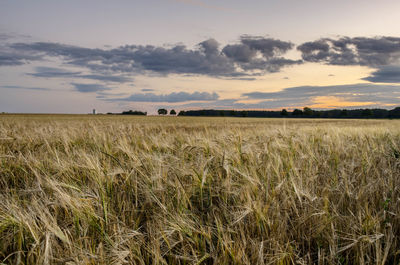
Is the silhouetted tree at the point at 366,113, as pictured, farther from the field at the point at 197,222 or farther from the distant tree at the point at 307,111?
the field at the point at 197,222

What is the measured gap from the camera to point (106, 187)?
2043 millimetres

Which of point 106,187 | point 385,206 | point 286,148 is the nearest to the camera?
point 385,206

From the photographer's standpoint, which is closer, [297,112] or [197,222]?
[197,222]

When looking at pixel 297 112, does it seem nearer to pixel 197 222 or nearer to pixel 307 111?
pixel 307 111

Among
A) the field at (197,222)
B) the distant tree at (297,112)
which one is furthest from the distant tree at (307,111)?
the field at (197,222)

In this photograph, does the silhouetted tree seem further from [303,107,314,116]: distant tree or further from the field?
the field

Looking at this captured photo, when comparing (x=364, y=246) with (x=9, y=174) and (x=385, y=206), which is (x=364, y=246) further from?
(x=9, y=174)

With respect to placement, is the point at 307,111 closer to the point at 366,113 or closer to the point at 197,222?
the point at 366,113

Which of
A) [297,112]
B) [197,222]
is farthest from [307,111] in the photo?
[197,222]

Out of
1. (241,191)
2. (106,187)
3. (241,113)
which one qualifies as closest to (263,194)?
(241,191)

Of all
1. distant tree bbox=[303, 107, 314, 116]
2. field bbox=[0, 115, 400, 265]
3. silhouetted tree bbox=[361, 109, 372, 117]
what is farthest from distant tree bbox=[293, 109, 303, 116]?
field bbox=[0, 115, 400, 265]

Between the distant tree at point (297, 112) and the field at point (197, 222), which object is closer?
the field at point (197, 222)

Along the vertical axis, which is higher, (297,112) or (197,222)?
(297,112)

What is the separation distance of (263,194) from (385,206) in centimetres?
84
